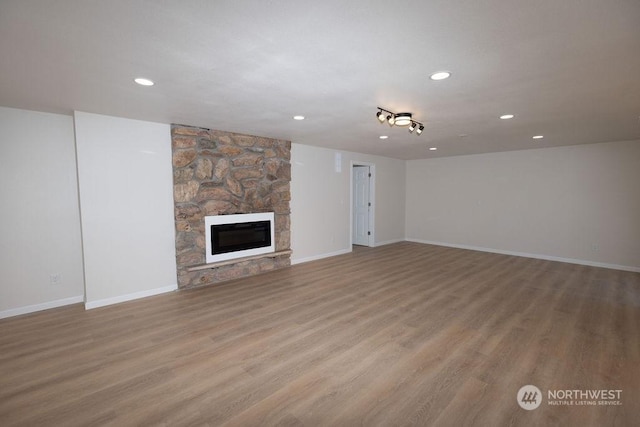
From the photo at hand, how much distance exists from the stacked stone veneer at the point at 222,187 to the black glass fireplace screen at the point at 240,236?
0.19 metres

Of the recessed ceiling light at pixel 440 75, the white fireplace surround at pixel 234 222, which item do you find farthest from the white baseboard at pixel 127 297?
the recessed ceiling light at pixel 440 75

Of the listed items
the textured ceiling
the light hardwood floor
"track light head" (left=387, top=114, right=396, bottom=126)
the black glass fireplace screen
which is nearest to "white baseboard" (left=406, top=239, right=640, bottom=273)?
the light hardwood floor

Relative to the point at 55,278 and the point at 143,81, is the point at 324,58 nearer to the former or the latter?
the point at 143,81

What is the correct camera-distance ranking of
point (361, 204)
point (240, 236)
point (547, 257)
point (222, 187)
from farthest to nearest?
point (361, 204)
point (547, 257)
point (240, 236)
point (222, 187)

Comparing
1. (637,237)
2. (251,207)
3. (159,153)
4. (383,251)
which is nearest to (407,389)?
(251,207)

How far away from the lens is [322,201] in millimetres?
6262

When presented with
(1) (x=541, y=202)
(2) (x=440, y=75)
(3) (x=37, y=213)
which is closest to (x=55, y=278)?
(3) (x=37, y=213)

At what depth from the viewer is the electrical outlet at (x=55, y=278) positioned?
365 centimetres

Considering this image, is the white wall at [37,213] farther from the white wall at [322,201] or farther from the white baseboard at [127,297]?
the white wall at [322,201]

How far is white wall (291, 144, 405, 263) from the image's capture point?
5.79m

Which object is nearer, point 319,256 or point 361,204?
point 319,256

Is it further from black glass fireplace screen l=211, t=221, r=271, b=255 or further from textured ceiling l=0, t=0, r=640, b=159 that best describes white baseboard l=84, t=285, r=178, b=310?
textured ceiling l=0, t=0, r=640, b=159

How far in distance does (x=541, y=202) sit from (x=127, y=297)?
311 inches

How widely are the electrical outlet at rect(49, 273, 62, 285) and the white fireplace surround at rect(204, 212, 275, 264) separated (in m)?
1.80
